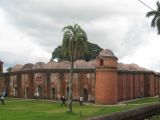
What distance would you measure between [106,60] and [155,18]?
11153 millimetres

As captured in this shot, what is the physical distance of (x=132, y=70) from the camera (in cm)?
6262

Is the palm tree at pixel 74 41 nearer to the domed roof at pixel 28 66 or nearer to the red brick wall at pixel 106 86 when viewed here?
the red brick wall at pixel 106 86

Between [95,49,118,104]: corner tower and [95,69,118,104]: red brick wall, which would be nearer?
[95,49,118,104]: corner tower

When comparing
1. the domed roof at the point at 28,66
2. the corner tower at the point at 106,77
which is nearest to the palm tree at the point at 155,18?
the corner tower at the point at 106,77

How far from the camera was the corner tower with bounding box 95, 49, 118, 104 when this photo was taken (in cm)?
5206

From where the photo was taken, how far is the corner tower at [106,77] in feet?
171

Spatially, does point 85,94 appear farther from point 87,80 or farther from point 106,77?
point 106,77

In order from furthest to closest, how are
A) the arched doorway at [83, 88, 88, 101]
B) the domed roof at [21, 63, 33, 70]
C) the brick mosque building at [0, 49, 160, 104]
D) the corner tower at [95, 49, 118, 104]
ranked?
the domed roof at [21, 63, 33, 70]
the arched doorway at [83, 88, 88, 101]
the brick mosque building at [0, 49, 160, 104]
the corner tower at [95, 49, 118, 104]

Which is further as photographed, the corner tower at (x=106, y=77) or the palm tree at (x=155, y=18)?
the palm tree at (x=155, y=18)

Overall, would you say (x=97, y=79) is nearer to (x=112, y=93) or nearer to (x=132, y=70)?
(x=112, y=93)

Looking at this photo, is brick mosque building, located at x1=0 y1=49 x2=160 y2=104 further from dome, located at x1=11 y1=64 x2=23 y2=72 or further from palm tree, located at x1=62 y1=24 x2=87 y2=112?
palm tree, located at x1=62 y1=24 x2=87 y2=112

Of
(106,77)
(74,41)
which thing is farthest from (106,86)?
(74,41)

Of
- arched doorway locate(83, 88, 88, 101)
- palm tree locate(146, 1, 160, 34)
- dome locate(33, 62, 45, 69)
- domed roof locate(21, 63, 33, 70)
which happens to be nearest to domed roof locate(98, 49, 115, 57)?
arched doorway locate(83, 88, 88, 101)

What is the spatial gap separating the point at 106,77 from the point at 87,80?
14.9ft
